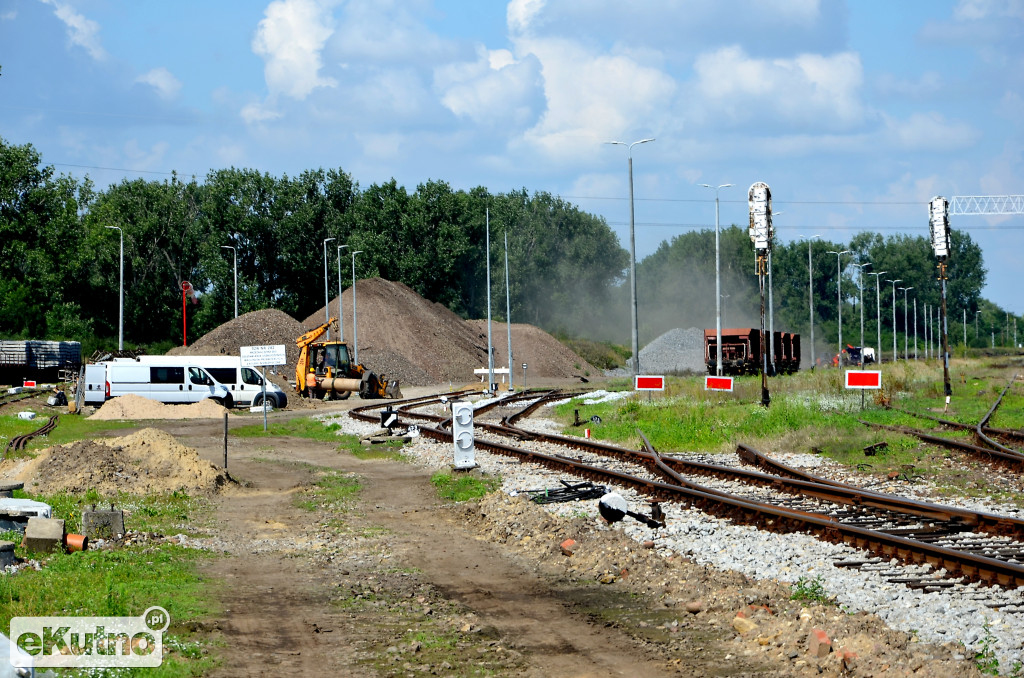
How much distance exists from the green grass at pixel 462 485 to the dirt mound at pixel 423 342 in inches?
1947

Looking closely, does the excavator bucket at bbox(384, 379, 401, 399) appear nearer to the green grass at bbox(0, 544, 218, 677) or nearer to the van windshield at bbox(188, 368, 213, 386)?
the van windshield at bbox(188, 368, 213, 386)

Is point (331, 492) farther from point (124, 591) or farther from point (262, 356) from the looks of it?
point (262, 356)

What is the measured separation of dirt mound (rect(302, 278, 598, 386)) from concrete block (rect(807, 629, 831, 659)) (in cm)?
6060

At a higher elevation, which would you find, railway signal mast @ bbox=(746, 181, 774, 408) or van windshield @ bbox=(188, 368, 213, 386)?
railway signal mast @ bbox=(746, 181, 774, 408)

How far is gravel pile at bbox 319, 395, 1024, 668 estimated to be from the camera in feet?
24.8

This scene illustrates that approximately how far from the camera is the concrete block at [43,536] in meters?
10.6

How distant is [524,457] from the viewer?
67.1ft

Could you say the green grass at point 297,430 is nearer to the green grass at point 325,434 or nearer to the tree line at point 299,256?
the green grass at point 325,434

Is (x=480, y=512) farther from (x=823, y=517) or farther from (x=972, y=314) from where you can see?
(x=972, y=314)

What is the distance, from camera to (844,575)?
9.40 m

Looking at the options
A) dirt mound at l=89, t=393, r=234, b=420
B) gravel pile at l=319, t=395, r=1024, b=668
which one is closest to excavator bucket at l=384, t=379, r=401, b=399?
dirt mound at l=89, t=393, r=234, b=420

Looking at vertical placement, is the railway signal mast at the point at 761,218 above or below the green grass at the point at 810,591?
above

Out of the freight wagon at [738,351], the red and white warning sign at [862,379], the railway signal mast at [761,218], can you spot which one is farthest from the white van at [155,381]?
the freight wagon at [738,351]

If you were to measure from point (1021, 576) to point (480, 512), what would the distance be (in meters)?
7.57
